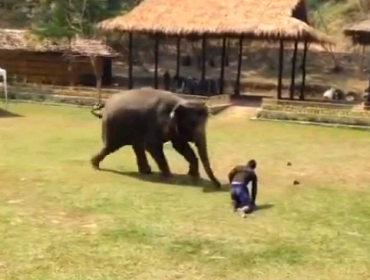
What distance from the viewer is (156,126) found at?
522 inches

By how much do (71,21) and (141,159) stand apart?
705 inches

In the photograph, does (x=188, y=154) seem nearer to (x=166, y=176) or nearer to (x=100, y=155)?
(x=166, y=176)

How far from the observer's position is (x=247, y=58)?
38594 mm

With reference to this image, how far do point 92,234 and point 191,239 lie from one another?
1.27 meters

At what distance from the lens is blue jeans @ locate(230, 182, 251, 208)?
11118 millimetres

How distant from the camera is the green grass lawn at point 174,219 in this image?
344 inches

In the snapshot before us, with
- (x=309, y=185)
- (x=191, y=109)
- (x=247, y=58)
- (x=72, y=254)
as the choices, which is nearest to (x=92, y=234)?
(x=72, y=254)

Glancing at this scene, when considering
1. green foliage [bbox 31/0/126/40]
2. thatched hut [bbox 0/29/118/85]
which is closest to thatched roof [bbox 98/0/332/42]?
thatched hut [bbox 0/29/118/85]

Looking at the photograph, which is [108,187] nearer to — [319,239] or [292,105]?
[319,239]

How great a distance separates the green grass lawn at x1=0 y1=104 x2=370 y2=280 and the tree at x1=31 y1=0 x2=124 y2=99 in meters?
12.9

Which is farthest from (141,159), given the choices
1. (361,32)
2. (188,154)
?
(361,32)

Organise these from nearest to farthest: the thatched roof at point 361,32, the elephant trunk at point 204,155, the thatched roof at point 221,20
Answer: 1. the elephant trunk at point 204,155
2. the thatched roof at point 361,32
3. the thatched roof at point 221,20

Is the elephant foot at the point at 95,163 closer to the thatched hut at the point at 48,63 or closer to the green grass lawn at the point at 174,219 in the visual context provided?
the green grass lawn at the point at 174,219

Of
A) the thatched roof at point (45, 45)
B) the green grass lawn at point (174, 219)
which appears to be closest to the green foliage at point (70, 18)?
the thatched roof at point (45, 45)
